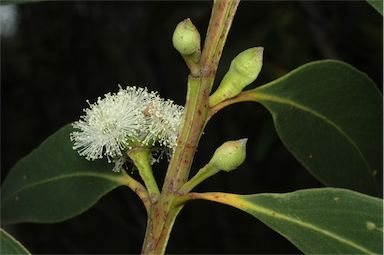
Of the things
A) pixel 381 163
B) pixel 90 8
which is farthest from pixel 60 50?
pixel 381 163

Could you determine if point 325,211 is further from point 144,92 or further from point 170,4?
point 170,4

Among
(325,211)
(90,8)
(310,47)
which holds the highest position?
(90,8)

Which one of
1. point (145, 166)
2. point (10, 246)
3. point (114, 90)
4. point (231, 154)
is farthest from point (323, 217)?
point (114, 90)

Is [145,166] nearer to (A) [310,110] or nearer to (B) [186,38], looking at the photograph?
(B) [186,38]

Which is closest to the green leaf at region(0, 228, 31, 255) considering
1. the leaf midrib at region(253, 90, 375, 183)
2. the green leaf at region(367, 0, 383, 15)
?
the leaf midrib at region(253, 90, 375, 183)

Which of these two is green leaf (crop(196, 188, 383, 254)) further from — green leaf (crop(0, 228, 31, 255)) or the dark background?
the dark background

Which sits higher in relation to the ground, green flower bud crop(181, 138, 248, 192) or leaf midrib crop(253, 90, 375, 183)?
leaf midrib crop(253, 90, 375, 183)

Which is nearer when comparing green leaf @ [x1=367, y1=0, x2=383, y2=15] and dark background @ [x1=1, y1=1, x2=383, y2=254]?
green leaf @ [x1=367, y1=0, x2=383, y2=15]

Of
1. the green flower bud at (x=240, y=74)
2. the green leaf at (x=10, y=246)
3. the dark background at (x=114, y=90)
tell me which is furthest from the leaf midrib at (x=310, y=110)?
the dark background at (x=114, y=90)
